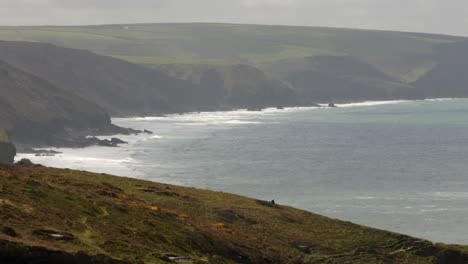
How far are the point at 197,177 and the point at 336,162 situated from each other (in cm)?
4199

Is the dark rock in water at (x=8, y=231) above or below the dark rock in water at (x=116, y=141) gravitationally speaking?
below

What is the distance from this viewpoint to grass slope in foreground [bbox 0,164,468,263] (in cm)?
3500

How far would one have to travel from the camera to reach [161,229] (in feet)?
149

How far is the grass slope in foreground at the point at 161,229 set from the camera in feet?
115

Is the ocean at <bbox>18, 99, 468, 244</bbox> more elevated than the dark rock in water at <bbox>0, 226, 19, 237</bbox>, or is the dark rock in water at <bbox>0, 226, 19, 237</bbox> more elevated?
the ocean at <bbox>18, 99, 468, 244</bbox>

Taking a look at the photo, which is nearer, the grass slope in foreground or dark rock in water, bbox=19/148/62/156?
the grass slope in foreground

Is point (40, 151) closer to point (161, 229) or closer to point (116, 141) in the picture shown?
point (116, 141)

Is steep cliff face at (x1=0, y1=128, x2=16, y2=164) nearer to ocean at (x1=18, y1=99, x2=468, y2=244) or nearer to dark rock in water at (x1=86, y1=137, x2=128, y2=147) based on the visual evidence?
ocean at (x1=18, y1=99, x2=468, y2=244)

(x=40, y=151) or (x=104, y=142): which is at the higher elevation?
(x=104, y=142)

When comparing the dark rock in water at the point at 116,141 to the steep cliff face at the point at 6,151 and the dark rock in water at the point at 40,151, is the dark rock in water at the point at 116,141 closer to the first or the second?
the dark rock in water at the point at 40,151

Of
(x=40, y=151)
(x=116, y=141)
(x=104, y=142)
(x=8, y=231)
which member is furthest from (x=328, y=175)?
(x=8, y=231)

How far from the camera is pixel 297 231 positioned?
182 feet

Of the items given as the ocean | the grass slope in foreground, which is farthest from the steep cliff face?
the grass slope in foreground

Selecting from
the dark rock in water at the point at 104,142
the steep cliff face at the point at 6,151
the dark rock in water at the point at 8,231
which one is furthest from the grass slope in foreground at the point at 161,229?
the dark rock in water at the point at 104,142
